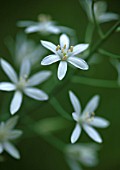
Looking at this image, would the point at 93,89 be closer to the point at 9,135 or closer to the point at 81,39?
the point at 81,39

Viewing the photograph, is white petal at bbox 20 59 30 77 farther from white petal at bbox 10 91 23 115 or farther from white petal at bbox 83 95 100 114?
white petal at bbox 83 95 100 114

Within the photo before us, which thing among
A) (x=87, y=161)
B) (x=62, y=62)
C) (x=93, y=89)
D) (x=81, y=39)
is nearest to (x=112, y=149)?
(x=93, y=89)

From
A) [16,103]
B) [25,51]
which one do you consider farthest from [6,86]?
A: [25,51]

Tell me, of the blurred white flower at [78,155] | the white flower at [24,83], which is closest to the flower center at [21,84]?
the white flower at [24,83]

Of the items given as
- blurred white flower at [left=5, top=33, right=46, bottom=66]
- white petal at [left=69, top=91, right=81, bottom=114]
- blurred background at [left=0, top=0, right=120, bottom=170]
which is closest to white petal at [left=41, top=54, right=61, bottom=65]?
white petal at [left=69, top=91, right=81, bottom=114]

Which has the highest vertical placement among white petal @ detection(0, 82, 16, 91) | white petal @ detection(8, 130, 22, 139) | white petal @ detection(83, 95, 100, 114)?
white petal @ detection(0, 82, 16, 91)

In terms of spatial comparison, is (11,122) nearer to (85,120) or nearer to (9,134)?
(9,134)
